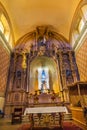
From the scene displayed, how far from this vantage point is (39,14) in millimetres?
11742

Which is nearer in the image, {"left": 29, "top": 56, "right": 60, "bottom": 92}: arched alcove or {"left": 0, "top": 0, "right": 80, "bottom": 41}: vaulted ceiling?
{"left": 0, "top": 0, "right": 80, "bottom": 41}: vaulted ceiling

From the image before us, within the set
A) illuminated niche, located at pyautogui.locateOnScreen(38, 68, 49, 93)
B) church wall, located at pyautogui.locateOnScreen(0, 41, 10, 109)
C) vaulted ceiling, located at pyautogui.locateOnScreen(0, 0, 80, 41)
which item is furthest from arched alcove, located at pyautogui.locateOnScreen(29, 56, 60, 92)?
vaulted ceiling, located at pyautogui.locateOnScreen(0, 0, 80, 41)

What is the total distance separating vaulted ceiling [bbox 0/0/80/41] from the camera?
1045 cm

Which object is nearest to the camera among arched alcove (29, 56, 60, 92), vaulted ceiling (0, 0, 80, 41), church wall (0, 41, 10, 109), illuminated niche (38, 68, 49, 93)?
church wall (0, 41, 10, 109)

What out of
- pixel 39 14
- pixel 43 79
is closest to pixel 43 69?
pixel 43 79

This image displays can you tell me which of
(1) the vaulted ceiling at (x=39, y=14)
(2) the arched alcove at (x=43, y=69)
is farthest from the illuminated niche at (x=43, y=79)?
(1) the vaulted ceiling at (x=39, y=14)

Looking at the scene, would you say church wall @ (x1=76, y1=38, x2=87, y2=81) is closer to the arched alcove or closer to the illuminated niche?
the arched alcove

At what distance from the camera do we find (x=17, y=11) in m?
10.9

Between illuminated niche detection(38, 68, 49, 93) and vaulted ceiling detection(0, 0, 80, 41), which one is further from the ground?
vaulted ceiling detection(0, 0, 80, 41)

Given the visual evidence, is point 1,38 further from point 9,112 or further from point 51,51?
point 9,112

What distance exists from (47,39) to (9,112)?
8670 mm

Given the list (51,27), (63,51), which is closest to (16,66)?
(63,51)

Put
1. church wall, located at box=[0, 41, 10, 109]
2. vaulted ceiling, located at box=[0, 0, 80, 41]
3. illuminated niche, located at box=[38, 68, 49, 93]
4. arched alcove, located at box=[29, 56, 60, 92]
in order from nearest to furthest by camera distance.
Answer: church wall, located at box=[0, 41, 10, 109], vaulted ceiling, located at box=[0, 0, 80, 41], illuminated niche, located at box=[38, 68, 49, 93], arched alcove, located at box=[29, 56, 60, 92]

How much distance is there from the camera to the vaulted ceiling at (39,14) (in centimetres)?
1045
